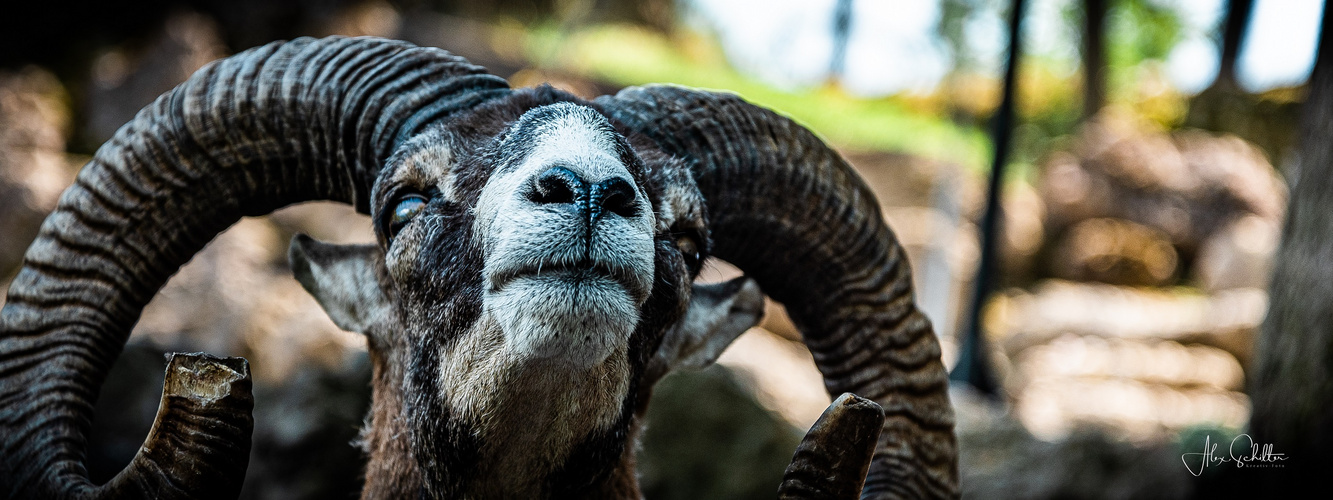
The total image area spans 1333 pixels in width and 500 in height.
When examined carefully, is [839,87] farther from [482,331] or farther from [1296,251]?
[482,331]

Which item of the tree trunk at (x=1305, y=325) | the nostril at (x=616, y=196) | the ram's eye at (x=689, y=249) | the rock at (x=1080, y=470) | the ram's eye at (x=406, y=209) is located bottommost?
the rock at (x=1080, y=470)

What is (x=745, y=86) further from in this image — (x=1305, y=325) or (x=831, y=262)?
(x=831, y=262)

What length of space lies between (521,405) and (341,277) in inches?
48.7

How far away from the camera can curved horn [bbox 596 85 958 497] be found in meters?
3.33

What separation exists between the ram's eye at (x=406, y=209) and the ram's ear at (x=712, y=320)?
3.46ft

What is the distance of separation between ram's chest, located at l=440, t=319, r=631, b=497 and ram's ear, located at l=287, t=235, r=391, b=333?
2.84 ft

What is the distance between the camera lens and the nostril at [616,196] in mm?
2285

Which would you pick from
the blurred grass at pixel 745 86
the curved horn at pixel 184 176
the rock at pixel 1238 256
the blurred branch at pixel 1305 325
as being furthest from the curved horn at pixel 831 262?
the rock at pixel 1238 256

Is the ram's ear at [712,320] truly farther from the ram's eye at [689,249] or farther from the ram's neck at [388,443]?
the ram's neck at [388,443]

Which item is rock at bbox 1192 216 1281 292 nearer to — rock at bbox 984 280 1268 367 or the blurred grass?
rock at bbox 984 280 1268 367

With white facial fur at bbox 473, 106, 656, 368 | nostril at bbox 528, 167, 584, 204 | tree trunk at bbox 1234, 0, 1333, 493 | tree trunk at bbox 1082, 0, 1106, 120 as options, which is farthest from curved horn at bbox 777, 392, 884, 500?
tree trunk at bbox 1082, 0, 1106, 120

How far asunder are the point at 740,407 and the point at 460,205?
4422 mm

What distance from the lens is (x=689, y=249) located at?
2938 millimetres

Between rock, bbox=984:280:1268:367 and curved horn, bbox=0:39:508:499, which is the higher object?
curved horn, bbox=0:39:508:499
